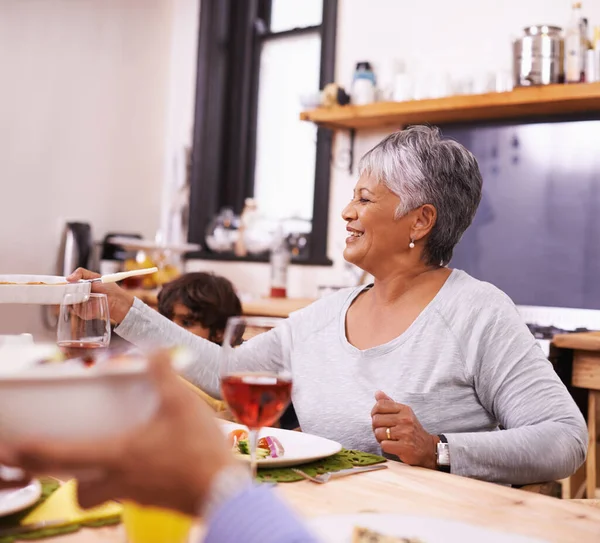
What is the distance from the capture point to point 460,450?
1271 mm

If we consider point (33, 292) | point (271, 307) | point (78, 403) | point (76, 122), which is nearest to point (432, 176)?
point (33, 292)

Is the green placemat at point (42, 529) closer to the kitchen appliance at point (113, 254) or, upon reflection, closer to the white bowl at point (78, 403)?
the white bowl at point (78, 403)

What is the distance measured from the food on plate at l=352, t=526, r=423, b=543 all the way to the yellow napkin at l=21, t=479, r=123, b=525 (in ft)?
0.89

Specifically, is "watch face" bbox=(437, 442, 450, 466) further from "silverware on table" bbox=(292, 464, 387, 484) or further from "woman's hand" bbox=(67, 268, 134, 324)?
"woman's hand" bbox=(67, 268, 134, 324)

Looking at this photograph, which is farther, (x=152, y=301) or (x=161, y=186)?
(x=161, y=186)

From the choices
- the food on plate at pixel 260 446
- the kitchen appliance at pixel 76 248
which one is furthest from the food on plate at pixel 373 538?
the kitchen appliance at pixel 76 248

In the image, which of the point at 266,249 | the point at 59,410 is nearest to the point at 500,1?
the point at 266,249

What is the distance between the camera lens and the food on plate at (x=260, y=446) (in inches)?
43.6

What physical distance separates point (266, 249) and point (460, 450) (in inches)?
122

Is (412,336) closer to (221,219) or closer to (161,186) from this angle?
(221,219)

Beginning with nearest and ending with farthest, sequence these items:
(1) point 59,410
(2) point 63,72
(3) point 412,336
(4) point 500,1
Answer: (1) point 59,410 < (3) point 412,336 < (4) point 500,1 < (2) point 63,72

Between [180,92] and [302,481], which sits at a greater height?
[180,92]

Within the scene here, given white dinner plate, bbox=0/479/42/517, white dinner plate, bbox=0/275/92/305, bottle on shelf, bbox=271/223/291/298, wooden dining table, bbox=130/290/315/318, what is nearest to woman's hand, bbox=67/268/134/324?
white dinner plate, bbox=0/275/92/305

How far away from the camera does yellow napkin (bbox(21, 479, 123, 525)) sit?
2.68 feet
